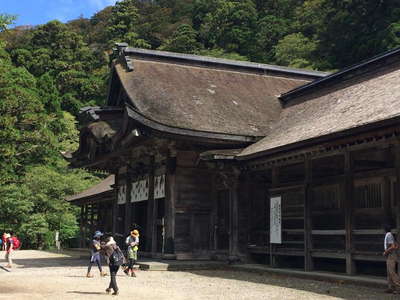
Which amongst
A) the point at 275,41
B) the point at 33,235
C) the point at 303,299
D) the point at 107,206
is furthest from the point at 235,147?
the point at 275,41

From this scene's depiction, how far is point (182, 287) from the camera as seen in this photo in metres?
11.7

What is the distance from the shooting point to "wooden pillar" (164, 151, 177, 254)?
18047mm

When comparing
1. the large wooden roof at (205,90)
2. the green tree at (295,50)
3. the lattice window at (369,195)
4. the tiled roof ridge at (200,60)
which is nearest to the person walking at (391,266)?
the lattice window at (369,195)

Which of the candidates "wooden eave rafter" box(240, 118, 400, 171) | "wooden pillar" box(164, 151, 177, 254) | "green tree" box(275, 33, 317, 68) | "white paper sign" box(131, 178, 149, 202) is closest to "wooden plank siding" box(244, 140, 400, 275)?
"wooden eave rafter" box(240, 118, 400, 171)

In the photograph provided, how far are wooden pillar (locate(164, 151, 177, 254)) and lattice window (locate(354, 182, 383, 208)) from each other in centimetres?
642

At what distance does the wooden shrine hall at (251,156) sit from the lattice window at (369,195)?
0.03m

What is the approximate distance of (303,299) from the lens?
31.5 feet

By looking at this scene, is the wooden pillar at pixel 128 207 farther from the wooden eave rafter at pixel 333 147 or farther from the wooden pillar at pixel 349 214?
the wooden pillar at pixel 349 214

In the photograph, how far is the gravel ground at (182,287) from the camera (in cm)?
1007

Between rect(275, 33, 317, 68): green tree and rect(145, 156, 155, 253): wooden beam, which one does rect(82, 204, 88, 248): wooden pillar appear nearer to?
rect(145, 156, 155, 253): wooden beam

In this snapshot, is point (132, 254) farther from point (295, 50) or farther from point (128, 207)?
point (295, 50)

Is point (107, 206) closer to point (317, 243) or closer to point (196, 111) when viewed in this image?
point (196, 111)

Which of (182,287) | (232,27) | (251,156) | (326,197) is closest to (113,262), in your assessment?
(182,287)

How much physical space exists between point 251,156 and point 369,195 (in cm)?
358
